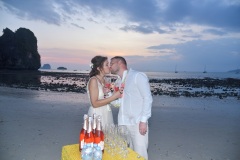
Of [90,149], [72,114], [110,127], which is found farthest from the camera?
[72,114]

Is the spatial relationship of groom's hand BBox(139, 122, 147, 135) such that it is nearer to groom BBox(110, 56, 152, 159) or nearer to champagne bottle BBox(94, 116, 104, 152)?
groom BBox(110, 56, 152, 159)

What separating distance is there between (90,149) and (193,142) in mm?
5630

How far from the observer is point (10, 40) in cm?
9144

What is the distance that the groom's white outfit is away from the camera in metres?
4.20

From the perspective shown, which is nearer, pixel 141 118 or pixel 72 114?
pixel 141 118

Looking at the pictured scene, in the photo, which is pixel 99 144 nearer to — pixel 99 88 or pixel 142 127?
pixel 142 127

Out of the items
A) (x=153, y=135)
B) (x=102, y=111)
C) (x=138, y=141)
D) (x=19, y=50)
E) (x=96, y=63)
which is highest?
(x=19, y=50)

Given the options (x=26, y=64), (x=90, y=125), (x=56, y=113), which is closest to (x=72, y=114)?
(x=56, y=113)

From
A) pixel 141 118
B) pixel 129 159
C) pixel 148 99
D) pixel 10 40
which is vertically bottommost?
pixel 129 159

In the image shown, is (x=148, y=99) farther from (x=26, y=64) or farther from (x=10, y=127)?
(x=26, y=64)

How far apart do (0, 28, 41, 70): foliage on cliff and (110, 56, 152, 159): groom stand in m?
88.3

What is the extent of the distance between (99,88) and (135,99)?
87 centimetres

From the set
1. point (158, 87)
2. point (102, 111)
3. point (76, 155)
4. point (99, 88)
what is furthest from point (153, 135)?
point (158, 87)

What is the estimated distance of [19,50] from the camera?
89688 mm
